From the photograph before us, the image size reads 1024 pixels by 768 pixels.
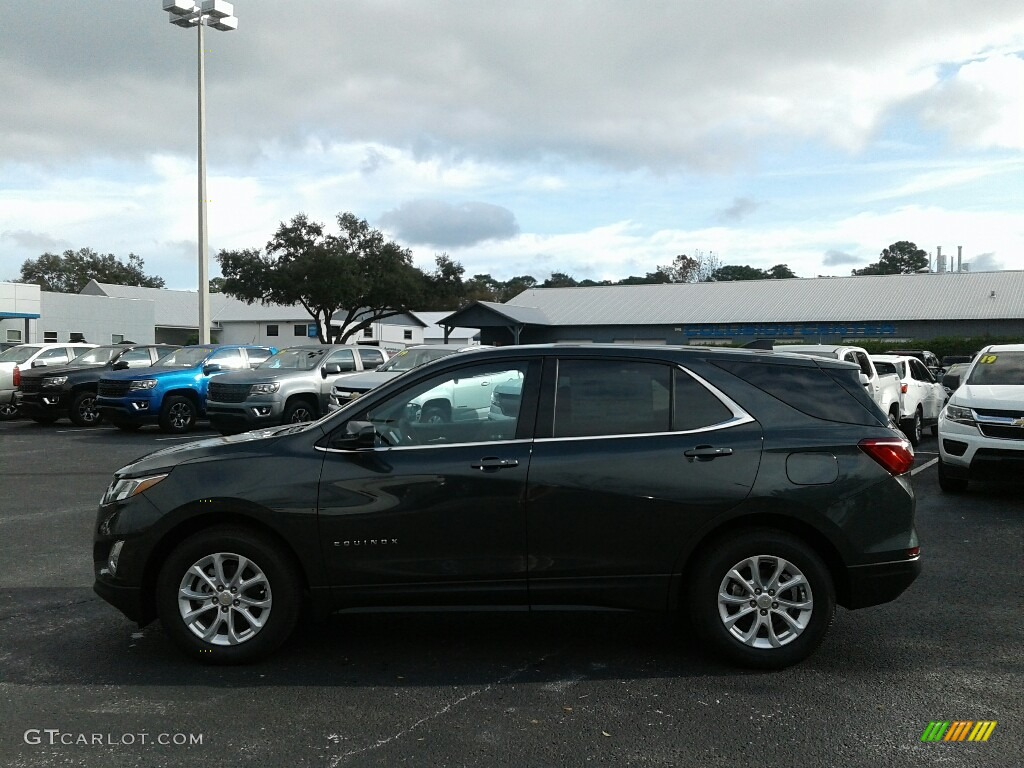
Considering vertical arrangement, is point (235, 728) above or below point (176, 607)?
below

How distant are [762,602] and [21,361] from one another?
21.1 metres

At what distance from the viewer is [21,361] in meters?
21.5

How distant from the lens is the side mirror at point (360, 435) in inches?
194

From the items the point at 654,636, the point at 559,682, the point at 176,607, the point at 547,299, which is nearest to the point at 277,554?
the point at 176,607

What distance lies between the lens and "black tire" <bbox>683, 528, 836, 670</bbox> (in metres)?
4.91

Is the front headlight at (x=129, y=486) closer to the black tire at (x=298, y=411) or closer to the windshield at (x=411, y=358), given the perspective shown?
the black tire at (x=298, y=411)

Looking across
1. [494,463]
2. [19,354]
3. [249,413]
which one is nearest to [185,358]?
[249,413]

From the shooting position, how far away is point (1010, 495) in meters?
11.0

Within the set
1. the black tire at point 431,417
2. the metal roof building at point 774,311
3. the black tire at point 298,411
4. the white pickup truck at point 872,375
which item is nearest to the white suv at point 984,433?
the white pickup truck at point 872,375

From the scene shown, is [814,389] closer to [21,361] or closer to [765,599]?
[765,599]

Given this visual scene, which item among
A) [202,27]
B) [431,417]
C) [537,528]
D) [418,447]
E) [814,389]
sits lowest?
[537,528]

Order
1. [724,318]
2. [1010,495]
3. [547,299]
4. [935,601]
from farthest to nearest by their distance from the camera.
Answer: [547,299] → [724,318] → [1010,495] → [935,601]

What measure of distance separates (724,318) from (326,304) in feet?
72.9

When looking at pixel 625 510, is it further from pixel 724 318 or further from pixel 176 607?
pixel 724 318
